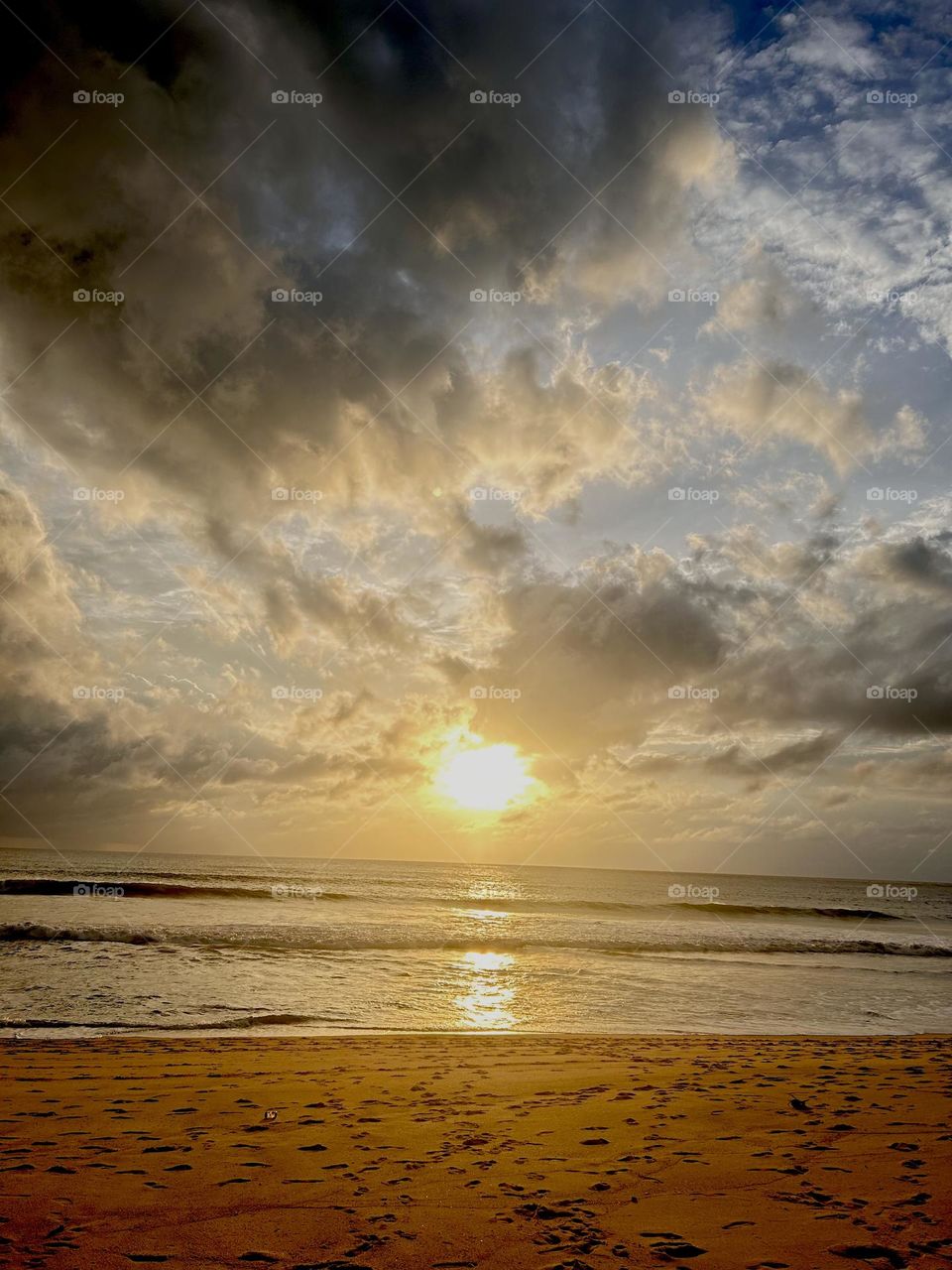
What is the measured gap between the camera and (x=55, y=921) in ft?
93.6

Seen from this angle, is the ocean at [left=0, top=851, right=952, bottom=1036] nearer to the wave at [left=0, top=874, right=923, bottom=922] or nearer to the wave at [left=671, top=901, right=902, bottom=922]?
the wave at [left=0, top=874, right=923, bottom=922]

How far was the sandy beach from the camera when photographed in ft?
14.5

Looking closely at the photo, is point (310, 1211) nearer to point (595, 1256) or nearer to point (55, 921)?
point (595, 1256)

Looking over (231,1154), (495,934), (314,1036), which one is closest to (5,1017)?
(314,1036)

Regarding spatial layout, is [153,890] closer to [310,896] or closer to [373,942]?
[310,896]

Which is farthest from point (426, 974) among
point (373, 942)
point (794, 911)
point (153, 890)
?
point (794, 911)

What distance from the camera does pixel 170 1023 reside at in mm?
12711

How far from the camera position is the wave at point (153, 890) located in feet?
145

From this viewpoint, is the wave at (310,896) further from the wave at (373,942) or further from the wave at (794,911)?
the wave at (373,942)

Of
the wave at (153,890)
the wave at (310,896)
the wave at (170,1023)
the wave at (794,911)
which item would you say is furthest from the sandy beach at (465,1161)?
the wave at (794,911)

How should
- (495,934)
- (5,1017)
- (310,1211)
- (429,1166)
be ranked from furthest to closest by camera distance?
(495,934), (5,1017), (429,1166), (310,1211)

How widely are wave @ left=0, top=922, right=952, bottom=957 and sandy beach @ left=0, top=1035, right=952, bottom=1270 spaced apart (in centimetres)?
1532

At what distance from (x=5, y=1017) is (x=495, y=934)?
71.9 ft

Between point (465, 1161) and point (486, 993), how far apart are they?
39.5ft
